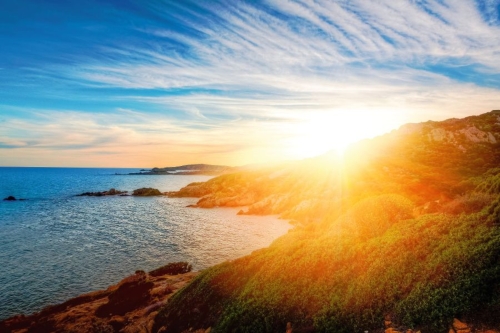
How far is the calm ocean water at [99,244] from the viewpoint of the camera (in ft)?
94.5

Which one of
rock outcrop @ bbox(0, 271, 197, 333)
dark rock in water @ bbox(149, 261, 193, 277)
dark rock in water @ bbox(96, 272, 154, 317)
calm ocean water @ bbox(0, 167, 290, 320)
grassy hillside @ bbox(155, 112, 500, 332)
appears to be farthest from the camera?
dark rock in water @ bbox(149, 261, 193, 277)

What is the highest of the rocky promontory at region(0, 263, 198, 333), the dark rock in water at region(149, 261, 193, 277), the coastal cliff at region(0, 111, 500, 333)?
the coastal cliff at region(0, 111, 500, 333)

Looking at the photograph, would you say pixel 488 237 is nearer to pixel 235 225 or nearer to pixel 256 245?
pixel 256 245

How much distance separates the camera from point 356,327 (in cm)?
1312

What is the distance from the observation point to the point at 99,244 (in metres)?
43.0

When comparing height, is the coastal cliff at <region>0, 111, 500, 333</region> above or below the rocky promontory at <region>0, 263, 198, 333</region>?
above

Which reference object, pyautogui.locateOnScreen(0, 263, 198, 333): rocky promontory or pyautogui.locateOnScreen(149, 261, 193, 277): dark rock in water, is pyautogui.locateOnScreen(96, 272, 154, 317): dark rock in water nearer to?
pyautogui.locateOnScreen(0, 263, 198, 333): rocky promontory

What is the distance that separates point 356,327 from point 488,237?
7.84 m

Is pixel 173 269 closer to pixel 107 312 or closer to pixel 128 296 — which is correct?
pixel 128 296

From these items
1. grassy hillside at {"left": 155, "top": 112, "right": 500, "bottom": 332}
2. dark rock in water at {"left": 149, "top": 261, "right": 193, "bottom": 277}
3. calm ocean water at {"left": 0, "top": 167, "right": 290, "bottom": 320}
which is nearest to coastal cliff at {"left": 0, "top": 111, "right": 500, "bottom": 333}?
grassy hillside at {"left": 155, "top": 112, "right": 500, "bottom": 332}

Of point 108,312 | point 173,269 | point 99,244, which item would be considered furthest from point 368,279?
point 99,244

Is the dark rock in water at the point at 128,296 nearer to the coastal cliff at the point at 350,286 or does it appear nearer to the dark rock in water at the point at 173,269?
the coastal cliff at the point at 350,286

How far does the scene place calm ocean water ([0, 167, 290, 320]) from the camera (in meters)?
28.8

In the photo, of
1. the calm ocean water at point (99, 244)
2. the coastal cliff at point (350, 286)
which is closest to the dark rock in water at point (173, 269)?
the calm ocean water at point (99, 244)
